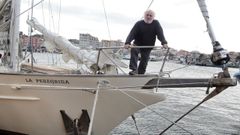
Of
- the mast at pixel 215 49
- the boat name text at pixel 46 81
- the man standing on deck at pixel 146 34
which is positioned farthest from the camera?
Answer: the boat name text at pixel 46 81

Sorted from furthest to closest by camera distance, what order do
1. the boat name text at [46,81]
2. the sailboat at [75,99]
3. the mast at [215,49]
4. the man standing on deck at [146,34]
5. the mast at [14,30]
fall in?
the mast at [14,30]
the boat name text at [46,81]
the man standing on deck at [146,34]
the sailboat at [75,99]
the mast at [215,49]

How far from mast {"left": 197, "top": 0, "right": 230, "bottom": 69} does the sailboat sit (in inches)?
29.6

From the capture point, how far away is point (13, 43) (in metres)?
13.1

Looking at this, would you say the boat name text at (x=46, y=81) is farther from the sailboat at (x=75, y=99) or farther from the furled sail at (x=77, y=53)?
the furled sail at (x=77, y=53)

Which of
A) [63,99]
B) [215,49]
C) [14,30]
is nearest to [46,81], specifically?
[63,99]

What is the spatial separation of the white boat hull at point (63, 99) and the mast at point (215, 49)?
193 cm

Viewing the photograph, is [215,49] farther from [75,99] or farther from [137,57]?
A: [75,99]

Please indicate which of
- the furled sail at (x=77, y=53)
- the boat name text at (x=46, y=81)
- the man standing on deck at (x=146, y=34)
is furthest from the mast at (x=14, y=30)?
the man standing on deck at (x=146, y=34)

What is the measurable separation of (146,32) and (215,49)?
2243mm

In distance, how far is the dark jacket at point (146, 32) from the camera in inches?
415

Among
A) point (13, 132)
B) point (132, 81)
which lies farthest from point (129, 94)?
point (13, 132)

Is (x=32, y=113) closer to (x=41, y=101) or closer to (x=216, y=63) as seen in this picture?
(x=41, y=101)

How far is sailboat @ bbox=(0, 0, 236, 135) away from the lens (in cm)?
1038

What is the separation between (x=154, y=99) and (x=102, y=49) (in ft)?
5.60
